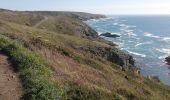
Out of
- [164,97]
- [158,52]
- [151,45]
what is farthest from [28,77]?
[151,45]

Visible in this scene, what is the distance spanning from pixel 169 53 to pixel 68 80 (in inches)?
3651

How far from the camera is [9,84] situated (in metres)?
19.9

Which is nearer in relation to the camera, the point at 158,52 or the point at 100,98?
the point at 100,98

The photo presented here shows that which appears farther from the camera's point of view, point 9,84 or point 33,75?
point 33,75

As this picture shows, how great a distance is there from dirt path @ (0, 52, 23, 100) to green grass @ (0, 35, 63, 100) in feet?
1.26

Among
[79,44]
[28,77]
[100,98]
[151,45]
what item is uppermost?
[28,77]

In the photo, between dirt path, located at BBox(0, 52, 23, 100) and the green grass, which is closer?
the green grass

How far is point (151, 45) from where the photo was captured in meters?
128

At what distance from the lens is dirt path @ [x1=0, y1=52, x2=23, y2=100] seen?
1809cm

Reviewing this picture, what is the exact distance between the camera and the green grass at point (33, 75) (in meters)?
17.9

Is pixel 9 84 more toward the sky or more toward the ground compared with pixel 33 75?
more toward the ground

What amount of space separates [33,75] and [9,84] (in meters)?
1.61

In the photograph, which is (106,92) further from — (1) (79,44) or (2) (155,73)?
(2) (155,73)

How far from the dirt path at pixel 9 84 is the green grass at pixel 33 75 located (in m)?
0.38
